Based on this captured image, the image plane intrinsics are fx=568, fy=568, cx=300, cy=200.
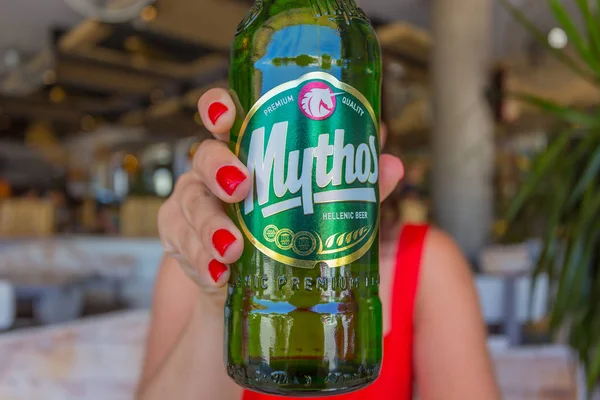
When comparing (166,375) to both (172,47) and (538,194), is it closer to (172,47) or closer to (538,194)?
(538,194)

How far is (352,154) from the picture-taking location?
1.84 ft

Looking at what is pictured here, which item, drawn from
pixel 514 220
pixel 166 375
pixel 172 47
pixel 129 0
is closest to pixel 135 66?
pixel 172 47

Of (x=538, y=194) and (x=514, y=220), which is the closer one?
(x=538, y=194)

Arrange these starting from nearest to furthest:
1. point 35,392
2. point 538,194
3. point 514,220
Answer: point 35,392
point 538,194
point 514,220

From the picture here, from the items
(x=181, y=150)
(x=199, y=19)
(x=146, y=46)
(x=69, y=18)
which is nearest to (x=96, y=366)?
(x=199, y=19)

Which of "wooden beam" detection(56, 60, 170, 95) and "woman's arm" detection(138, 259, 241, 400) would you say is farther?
"wooden beam" detection(56, 60, 170, 95)

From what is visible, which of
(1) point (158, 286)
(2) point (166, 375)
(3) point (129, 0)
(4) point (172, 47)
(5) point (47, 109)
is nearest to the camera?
(2) point (166, 375)

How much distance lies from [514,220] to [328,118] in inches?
53.2

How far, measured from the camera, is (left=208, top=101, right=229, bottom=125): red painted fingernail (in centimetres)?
59

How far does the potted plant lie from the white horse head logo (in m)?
1.00

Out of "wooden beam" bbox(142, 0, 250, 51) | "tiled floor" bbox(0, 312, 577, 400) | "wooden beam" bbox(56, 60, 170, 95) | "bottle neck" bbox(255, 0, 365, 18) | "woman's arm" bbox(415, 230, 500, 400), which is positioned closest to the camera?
"bottle neck" bbox(255, 0, 365, 18)

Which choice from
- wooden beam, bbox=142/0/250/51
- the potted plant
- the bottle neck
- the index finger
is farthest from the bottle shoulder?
wooden beam, bbox=142/0/250/51

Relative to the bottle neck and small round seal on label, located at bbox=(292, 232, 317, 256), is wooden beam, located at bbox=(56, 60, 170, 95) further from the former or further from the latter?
small round seal on label, located at bbox=(292, 232, 317, 256)

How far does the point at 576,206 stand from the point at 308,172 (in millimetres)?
1170
